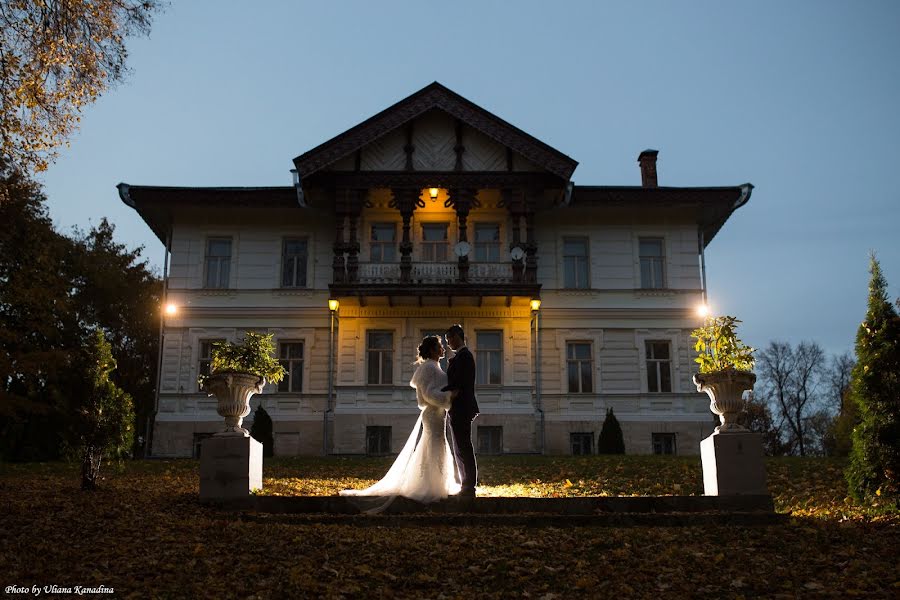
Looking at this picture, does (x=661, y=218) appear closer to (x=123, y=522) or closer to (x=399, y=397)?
(x=399, y=397)

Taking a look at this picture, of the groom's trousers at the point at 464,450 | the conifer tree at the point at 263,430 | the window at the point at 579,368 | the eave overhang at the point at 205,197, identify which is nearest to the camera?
the groom's trousers at the point at 464,450

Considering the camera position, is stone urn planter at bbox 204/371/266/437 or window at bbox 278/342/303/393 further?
window at bbox 278/342/303/393

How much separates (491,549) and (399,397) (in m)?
17.3

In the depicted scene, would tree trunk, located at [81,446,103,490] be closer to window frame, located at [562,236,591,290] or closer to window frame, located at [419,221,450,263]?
window frame, located at [419,221,450,263]

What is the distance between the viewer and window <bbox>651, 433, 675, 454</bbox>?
25625 mm

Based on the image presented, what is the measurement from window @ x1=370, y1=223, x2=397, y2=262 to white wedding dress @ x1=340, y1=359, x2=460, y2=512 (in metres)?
15.9

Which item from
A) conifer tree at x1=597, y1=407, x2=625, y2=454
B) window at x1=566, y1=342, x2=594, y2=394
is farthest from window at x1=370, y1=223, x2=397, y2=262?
conifer tree at x1=597, y1=407, x2=625, y2=454

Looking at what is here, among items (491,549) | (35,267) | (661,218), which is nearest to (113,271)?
(35,267)

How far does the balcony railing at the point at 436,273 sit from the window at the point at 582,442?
5278 mm

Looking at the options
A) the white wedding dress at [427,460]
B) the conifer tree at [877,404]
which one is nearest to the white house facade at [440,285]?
the conifer tree at [877,404]

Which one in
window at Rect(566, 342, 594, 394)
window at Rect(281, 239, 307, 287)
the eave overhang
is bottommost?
window at Rect(566, 342, 594, 394)

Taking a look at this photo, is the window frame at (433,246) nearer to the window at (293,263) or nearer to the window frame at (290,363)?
the window at (293,263)

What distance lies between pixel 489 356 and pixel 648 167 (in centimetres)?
917

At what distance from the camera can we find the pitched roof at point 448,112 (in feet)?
81.9
